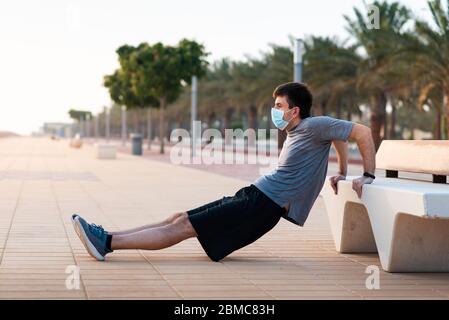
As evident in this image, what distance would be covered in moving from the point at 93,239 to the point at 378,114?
2780 centimetres

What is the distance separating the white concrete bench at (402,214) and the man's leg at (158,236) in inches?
50.3

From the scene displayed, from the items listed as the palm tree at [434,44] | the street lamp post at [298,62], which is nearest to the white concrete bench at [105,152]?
the palm tree at [434,44]

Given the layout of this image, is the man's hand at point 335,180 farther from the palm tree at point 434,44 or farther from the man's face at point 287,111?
the palm tree at point 434,44

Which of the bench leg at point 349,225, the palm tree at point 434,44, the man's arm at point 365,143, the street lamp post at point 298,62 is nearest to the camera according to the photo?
the man's arm at point 365,143

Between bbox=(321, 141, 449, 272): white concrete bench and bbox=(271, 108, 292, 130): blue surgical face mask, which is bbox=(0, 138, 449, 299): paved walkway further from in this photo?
bbox=(271, 108, 292, 130): blue surgical face mask

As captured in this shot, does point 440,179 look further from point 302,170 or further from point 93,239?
point 93,239

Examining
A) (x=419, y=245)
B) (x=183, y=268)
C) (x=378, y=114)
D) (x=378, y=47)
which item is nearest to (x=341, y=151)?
(x=419, y=245)

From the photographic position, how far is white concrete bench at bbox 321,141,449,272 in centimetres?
532

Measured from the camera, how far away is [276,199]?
19.6ft

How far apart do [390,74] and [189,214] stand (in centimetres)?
2202

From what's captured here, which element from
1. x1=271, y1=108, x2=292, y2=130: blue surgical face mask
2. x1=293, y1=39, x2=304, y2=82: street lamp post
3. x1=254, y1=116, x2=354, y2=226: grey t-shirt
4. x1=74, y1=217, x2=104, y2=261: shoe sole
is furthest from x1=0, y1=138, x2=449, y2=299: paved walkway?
x1=293, y1=39, x2=304, y2=82: street lamp post

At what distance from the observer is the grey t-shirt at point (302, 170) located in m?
5.92
